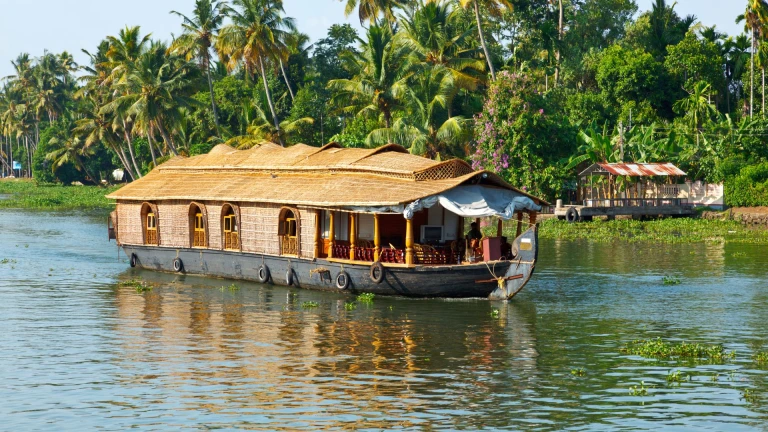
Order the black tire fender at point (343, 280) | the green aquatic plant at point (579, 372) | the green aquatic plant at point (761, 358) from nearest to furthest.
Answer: the green aquatic plant at point (579, 372), the green aquatic plant at point (761, 358), the black tire fender at point (343, 280)

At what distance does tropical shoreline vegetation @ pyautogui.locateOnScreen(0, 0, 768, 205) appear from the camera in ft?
153

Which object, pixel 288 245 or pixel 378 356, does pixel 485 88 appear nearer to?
pixel 288 245

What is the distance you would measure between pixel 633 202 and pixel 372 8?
61.9 feet

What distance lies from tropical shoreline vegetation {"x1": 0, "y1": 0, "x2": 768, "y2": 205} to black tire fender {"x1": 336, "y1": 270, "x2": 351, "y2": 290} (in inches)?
896

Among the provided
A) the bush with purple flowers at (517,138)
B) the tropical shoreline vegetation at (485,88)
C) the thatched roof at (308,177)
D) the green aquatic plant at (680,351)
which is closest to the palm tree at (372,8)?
the tropical shoreline vegetation at (485,88)

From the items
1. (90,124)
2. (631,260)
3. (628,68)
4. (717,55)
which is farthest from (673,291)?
(90,124)

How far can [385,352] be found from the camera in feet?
58.2

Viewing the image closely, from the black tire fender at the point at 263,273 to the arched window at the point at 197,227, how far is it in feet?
8.01

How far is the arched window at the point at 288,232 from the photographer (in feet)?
83.4

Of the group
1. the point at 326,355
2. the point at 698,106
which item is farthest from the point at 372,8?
the point at 326,355

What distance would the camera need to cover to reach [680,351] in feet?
56.9

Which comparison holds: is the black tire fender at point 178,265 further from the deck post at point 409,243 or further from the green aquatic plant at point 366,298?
the deck post at point 409,243

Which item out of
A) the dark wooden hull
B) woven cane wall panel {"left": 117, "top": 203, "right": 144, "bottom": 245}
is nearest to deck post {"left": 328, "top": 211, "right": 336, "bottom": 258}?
the dark wooden hull

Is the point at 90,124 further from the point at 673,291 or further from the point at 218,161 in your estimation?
the point at 673,291
